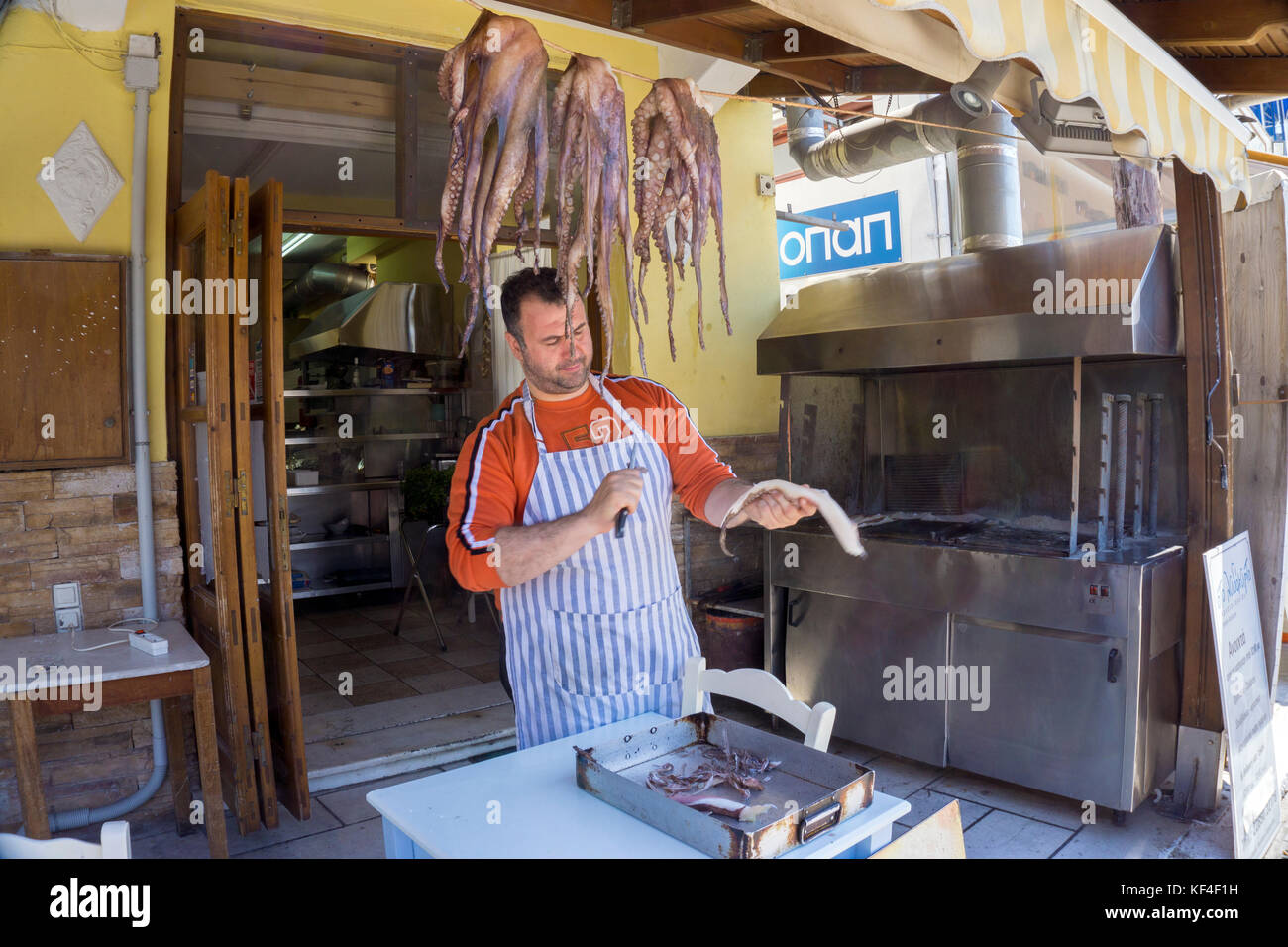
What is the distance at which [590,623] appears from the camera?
2.64 m

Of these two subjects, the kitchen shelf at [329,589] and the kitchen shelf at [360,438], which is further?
the kitchen shelf at [360,438]

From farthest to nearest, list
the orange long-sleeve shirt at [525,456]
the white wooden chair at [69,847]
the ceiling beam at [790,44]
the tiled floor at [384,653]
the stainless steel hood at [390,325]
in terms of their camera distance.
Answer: the stainless steel hood at [390,325] < the tiled floor at [384,653] < the ceiling beam at [790,44] < the orange long-sleeve shirt at [525,456] < the white wooden chair at [69,847]

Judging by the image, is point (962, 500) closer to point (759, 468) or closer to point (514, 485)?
point (759, 468)

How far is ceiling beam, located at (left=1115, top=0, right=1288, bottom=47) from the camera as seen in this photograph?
11.0 ft

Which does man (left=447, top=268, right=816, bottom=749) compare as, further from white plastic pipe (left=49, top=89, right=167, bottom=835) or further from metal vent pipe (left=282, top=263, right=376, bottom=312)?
metal vent pipe (left=282, top=263, right=376, bottom=312)

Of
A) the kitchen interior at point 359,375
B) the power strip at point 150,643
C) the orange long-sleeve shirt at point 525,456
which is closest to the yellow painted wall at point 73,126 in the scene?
the kitchen interior at point 359,375

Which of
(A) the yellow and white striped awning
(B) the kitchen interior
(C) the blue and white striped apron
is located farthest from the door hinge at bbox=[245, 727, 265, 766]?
(A) the yellow and white striped awning

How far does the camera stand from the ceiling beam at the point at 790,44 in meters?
4.26

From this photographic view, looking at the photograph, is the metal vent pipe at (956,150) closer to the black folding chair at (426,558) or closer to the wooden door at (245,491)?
the wooden door at (245,491)

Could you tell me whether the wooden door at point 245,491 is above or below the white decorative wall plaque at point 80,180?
below

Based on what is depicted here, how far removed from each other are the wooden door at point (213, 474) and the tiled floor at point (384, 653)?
1534 mm
